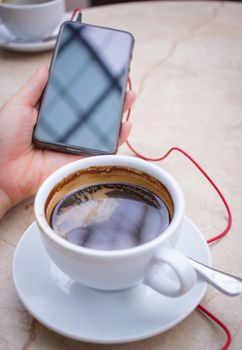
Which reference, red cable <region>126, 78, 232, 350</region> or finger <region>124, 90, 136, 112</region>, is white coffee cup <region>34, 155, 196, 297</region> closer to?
red cable <region>126, 78, 232, 350</region>

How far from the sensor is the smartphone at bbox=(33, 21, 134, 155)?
64cm

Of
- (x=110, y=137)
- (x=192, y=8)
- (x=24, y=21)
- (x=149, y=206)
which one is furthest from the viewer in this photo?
(x=192, y=8)

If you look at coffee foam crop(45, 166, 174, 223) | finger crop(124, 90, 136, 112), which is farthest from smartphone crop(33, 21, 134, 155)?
coffee foam crop(45, 166, 174, 223)

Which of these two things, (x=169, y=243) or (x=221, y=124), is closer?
(x=169, y=243)

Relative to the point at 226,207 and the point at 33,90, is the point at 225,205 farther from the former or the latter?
the point at 33,90

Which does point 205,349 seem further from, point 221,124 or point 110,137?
point 221,124

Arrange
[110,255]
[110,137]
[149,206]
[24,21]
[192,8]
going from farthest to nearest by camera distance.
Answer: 1. [192,8]
2. [24,21]
3. [110,137]
4. [149,206]
5. [110,255]

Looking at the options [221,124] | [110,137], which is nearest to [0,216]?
[110,137]

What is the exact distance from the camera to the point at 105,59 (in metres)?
0.72

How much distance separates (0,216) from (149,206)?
0.21 m

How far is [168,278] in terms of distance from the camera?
406 mm

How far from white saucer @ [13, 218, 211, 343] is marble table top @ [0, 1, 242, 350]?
0.11ft

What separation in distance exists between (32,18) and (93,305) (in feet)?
2.36

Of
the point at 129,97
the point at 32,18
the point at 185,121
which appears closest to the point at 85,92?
the point at 129,97
